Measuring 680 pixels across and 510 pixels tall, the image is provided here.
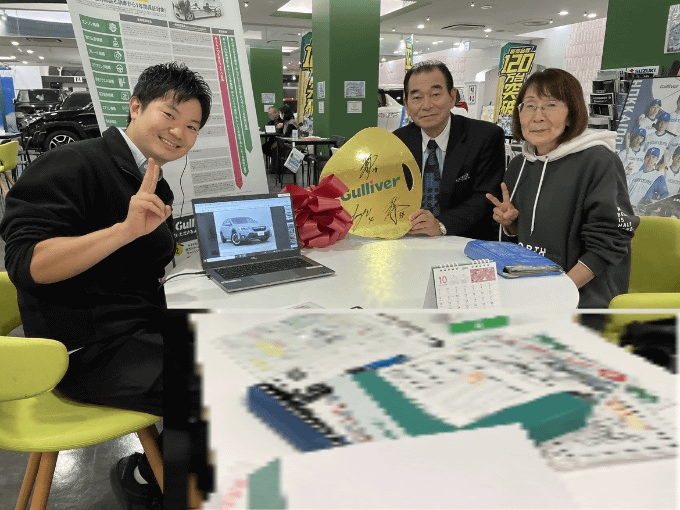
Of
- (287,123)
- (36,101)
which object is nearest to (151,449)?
(287,123)

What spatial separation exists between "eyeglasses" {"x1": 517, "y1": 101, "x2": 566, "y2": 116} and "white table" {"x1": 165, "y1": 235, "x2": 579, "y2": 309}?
2.03ft

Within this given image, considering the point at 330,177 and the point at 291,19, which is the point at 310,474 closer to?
the point at 330,177

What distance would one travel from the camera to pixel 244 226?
173 cm

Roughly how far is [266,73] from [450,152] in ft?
49.8

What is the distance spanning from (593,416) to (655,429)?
64 mm

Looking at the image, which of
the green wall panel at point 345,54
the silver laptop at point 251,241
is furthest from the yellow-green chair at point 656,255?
the green wall panel at point 345,54

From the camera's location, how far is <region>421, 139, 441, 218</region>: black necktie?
2428 millimetres

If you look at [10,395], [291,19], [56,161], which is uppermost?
[291,19]

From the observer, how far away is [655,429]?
558 mm

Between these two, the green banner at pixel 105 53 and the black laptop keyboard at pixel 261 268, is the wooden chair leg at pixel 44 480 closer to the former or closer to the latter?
the black laptop keyboard at pixel 261 268

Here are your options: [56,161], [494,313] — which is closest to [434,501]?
[494,313]

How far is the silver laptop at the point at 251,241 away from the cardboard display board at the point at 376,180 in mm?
309

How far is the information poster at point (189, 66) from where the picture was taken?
6.48 feet

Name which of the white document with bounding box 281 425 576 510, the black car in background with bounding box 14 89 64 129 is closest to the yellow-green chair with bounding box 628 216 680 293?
the white document with bounding box 281 425 576 510
